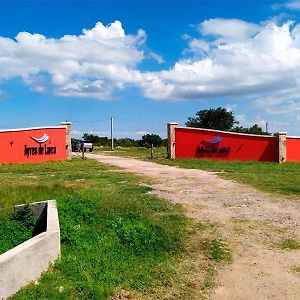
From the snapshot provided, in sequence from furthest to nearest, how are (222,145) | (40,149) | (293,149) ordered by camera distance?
(222,145)
(293,149)
(40,149)

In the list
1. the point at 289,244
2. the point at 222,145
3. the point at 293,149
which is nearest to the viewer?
the point at 289,244

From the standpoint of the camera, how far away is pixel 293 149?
2909 cm

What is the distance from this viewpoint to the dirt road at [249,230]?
562cm

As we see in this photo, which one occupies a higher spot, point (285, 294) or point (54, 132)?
point (54, 132)

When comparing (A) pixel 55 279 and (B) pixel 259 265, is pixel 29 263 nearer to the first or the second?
(A) pixel 55 279

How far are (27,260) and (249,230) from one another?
4.41 m

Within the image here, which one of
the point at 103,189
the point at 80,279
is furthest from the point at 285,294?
the point at 103,189

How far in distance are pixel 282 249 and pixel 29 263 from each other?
13.0 ft

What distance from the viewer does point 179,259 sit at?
22.2 feet

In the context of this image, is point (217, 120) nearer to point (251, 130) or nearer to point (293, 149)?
point (251, 130)

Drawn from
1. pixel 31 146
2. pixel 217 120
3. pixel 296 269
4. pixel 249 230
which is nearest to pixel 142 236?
pixel 249 230

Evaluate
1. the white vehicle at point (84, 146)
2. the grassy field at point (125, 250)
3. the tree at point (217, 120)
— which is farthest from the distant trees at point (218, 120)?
the grassy field at point (125, 250)

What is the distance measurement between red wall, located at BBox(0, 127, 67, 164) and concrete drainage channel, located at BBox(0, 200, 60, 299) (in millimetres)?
21606

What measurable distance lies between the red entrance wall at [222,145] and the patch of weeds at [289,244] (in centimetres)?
2202
